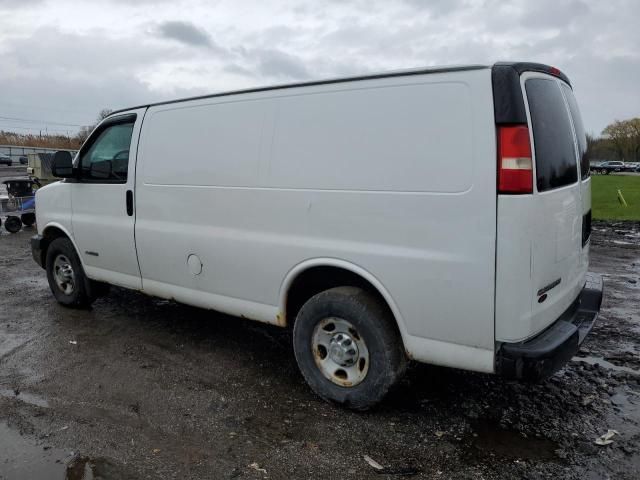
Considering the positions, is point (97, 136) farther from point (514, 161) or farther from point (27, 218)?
point (27, 218)

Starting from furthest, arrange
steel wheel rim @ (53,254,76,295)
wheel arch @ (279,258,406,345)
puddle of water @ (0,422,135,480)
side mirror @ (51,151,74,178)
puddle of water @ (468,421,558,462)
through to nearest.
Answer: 1. steel wheel rim @ (53,254,76,295)
2. side mirror @ (51,151,74,178)
3. wheel arch @ (279,258,406,345)
4. puddle of water @ (468,421,558,462)
5. puddle of water @ (0,422,135,480)

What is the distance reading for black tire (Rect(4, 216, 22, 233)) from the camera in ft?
40.2

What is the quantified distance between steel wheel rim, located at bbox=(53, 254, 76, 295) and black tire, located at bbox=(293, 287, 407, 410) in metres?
3.42

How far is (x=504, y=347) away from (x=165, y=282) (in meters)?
3.01

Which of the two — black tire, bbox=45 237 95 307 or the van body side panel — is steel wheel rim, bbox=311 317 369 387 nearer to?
the van body side panel

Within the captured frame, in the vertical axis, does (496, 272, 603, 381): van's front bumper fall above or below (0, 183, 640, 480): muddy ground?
above

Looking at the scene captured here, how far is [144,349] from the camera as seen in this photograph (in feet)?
16.2

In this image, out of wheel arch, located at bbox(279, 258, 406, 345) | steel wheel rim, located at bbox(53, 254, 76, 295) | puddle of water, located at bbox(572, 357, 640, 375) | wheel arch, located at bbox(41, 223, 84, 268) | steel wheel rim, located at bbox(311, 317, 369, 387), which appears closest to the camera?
wheel arch, located at bbox(279, 258, 406, 345)

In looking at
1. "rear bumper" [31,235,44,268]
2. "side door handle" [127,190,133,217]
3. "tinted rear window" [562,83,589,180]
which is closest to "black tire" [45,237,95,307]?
"rear bumper" [31,235,44,268]

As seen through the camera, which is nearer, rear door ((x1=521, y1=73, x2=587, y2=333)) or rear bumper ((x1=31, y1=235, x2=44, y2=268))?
rear door ((x1=521, y1=73, x2=587, y2=333))

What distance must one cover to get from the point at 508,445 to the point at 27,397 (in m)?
3.36

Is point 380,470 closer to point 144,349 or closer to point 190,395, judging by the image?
point 190,395

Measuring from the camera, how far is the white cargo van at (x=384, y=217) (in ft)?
9.82

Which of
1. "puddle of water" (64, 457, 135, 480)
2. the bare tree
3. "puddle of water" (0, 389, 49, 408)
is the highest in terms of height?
the bare tree
